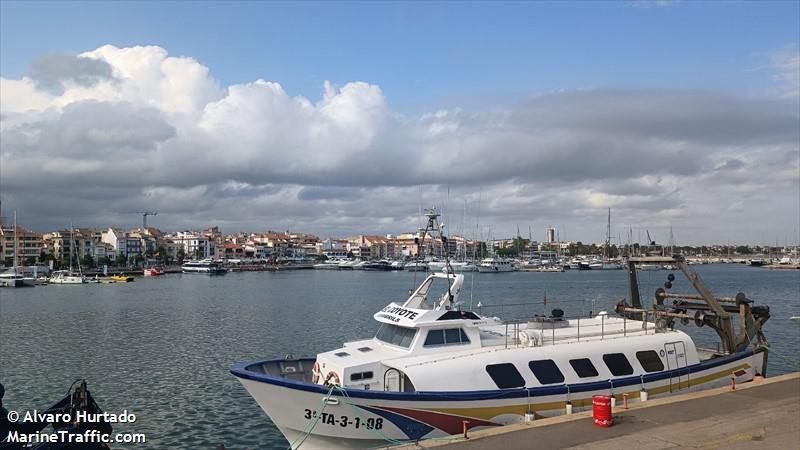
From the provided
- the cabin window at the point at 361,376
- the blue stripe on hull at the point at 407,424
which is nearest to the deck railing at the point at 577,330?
the blue stripe on hull at the point at 407,424

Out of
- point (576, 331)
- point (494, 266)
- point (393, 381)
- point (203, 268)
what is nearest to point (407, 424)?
point (393, 381)

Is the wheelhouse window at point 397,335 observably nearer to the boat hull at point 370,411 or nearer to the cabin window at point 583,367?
the boat hull at point 370,411

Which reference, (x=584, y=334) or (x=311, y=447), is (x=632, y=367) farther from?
(x=311, y=447)

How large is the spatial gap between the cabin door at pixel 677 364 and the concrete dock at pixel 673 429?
8.17 feet

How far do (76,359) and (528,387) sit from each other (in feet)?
93.7

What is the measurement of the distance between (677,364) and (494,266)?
16656 cm

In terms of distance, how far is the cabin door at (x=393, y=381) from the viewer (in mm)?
16614

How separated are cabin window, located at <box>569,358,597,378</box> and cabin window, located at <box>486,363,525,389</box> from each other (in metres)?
2.08

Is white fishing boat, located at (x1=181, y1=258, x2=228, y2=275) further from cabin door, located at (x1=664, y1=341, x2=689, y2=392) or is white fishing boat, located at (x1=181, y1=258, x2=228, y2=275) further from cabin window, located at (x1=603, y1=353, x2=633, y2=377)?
cabin window, located at (x1=603, y1=353, x2=633, y2=377)

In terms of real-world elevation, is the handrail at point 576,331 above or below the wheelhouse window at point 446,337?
below

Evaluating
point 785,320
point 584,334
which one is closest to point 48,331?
point 584,334

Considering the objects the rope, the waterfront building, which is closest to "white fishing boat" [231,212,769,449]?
the rope

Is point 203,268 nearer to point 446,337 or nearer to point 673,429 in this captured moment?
point 446,337

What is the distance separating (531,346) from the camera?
61.3 feet
